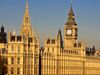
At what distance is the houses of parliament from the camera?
94.8m

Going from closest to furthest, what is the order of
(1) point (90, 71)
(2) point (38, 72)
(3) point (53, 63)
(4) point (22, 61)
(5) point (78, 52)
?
(4) point (22, 61) → (2) point (38, 72) → (3) point (53, 63) → (5) point (78, 52) → (1) point (90, 71)

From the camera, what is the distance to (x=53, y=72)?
373 ft

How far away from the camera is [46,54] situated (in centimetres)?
10775

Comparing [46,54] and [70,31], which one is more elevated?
[70,31]

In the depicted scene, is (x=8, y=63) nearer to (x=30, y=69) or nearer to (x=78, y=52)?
(x=30, y=69)

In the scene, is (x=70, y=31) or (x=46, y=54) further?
(x=70, y=31)

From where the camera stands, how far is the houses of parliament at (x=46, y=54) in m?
94.8

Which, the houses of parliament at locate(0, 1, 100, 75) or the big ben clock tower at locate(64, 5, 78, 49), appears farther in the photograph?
the big ben clock tower at locate(64, 5, 78, 49)

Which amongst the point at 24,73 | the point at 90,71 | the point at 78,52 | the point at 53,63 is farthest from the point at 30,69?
the point at 90,71

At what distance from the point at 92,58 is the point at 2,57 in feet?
198

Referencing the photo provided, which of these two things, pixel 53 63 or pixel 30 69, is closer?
pixel 30 69

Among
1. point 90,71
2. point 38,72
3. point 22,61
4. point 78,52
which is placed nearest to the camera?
→ point 22,61

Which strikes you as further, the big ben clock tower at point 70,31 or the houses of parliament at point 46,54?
the big ben clock tower at point 70,31

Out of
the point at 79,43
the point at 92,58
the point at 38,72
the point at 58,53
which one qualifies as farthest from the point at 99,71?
the point at 38,72
